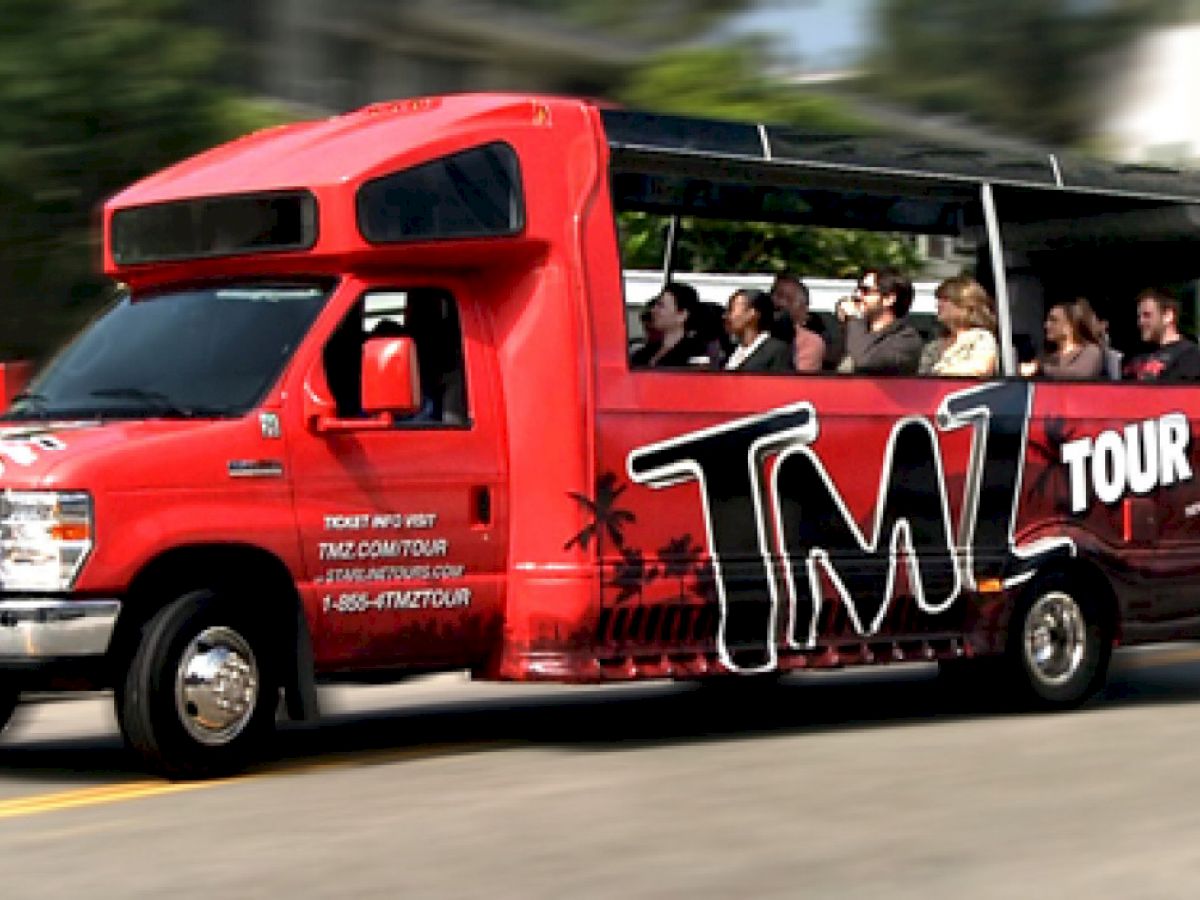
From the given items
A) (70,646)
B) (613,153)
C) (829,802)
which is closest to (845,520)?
(613,153)

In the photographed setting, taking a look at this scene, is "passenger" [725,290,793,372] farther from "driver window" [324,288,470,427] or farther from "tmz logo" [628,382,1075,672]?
"driver window" [324,288,470,427]

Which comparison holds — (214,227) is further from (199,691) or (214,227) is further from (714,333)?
(714,333)

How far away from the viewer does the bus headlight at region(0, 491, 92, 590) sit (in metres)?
10.1

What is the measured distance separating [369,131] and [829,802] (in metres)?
3.57

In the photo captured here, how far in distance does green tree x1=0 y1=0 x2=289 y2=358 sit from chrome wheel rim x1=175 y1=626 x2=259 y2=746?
12328 millimetres

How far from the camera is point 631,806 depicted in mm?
9930

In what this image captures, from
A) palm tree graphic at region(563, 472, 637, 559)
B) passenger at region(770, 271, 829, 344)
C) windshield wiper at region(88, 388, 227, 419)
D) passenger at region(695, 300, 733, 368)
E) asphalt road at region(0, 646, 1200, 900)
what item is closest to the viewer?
asphalt road at region(0, 646, 1200, 900)

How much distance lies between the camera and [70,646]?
10.2 metres

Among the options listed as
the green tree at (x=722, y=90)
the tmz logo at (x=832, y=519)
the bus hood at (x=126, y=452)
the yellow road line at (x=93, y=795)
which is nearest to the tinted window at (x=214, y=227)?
the bus hood at (x=126, y=452)

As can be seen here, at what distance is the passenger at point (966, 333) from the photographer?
44.7 feet

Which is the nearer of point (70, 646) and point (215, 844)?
point (215, 844)

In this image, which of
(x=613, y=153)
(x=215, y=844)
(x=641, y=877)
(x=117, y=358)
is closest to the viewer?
(x=641, y=877)

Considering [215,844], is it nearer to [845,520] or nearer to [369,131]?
[369,131]

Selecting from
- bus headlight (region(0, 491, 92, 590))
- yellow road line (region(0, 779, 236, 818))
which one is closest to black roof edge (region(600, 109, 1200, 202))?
bus headlight (region(0, 491, 92, 590))
